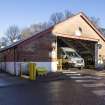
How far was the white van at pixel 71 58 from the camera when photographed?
115ft

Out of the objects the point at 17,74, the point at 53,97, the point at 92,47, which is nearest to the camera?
the point at 53,97

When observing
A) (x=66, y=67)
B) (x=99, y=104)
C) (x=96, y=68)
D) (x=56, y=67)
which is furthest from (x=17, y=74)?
(x=99, y=104)

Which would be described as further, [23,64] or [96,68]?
[96,68]

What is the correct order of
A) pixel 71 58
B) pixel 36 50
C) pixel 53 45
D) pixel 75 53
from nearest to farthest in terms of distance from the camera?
pixel 36 50
pixel 53 45
pixel 71 58
pixel 75 53

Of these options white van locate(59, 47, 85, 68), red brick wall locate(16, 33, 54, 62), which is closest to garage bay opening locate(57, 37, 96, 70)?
white van locate(59, 47, 85, 68)

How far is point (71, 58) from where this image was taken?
35312 mm

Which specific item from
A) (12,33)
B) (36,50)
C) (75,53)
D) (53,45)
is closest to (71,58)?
(75,53)

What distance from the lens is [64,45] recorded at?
39.5 meters

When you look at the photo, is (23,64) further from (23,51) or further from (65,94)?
(65,94)

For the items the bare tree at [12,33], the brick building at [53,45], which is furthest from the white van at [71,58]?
the bare tree at [12,33]

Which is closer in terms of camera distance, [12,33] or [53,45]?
[53,45]

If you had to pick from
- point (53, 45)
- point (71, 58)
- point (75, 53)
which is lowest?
point (71, 58)

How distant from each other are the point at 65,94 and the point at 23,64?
14660 millimetres

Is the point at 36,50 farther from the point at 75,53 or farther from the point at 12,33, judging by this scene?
the point at 12,33
